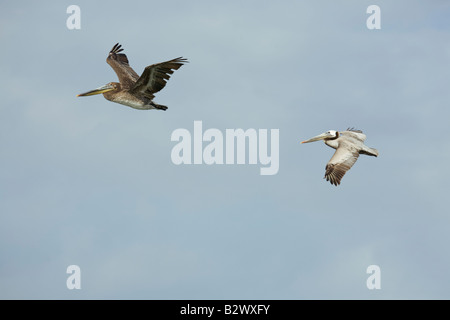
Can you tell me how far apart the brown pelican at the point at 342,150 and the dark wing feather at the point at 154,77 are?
503 cm

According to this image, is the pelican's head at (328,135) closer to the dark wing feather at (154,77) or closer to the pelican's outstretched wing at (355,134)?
the pelican's outstretched wing at (355,134)

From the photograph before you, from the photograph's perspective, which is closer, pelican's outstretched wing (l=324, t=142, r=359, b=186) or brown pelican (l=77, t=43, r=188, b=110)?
brown pelican (l=77, t=43, r=188, b=110)

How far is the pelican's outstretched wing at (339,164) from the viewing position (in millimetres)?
22984

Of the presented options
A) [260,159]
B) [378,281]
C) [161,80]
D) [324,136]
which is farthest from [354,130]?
[161,80]

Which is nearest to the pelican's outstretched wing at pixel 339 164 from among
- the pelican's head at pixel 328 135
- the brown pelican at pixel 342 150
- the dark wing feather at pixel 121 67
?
the brown pelican at pixel 342 150

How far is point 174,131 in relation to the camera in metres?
24.3

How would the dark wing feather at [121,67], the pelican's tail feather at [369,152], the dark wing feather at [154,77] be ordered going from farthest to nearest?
1. the dark wing feather at [121,67]
2. the pelican's tail feather at [369,152]
3. the dark wing feather at [154,77]

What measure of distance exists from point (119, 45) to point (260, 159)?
6870 mm

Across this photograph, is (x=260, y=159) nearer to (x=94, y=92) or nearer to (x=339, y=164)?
(x=339, y=164)

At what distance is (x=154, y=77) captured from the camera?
2280cm

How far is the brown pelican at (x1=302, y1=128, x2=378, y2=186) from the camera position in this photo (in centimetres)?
2302

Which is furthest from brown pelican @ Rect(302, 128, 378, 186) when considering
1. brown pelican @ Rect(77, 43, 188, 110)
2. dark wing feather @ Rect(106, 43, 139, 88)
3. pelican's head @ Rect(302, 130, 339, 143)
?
dark wing feather @ Rect(106, 43, 139, 88)

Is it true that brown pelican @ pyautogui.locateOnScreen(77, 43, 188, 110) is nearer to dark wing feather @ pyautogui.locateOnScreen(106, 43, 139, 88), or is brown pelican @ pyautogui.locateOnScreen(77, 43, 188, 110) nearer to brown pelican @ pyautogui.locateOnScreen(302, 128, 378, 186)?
dark wing feather @ pyautogui.locateOnScreen(106, 43, 139, 88)

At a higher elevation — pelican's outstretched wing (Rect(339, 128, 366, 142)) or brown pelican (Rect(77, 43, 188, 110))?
brown pelican (Rect(77, 43, 188, 110))
